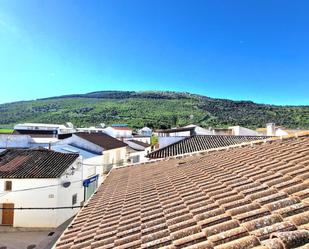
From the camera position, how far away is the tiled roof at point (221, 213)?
2209mm

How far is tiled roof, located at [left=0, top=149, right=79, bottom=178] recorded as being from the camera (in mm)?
20750

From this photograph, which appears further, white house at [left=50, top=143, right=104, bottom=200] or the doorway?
white house at [left=50, top=143, right=104, bottom=200]

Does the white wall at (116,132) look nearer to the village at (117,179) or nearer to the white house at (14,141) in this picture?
the village at (117,179)

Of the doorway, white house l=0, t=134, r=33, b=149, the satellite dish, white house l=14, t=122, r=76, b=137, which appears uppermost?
white house l=14, t=122, r=76, b=137

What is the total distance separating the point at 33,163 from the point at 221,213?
22561 mm

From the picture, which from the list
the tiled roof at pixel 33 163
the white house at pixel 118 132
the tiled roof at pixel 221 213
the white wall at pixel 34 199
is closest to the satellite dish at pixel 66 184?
the white wall at pixel 34 199

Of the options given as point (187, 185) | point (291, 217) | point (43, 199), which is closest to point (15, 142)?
point (43, 199)

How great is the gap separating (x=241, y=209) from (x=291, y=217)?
0.67m

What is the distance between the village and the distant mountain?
5561cm

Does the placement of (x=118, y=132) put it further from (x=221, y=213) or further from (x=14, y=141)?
(x=221, y=213)

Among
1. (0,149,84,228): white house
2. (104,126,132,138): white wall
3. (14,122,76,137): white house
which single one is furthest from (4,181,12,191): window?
(104,126,132,138): white wall

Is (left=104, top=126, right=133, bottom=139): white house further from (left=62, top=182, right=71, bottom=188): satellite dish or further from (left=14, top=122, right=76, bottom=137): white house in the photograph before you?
(left=62, top=182, right=71, bottom=188): satellite dish

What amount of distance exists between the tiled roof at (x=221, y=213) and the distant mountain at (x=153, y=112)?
80.3 metres

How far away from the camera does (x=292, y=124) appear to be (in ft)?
232
